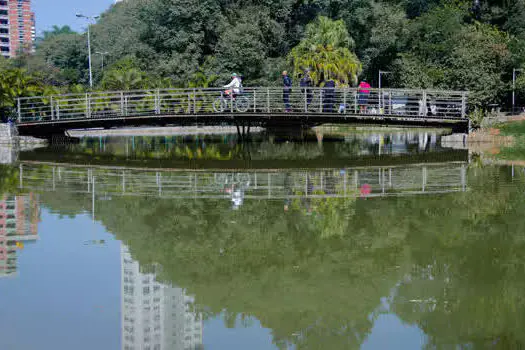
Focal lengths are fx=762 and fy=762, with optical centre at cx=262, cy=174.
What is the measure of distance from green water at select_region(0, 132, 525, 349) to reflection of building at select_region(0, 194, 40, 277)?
56 millimetres

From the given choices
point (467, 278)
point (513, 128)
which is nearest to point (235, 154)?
point (513, 128)

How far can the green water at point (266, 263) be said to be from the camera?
20.3 feet

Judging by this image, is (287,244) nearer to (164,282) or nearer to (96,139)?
(164,282)

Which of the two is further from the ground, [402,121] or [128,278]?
[402,121]

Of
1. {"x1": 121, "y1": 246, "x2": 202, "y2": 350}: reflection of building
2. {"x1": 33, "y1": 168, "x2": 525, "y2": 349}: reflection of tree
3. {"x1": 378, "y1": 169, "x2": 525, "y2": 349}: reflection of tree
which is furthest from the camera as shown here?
{"x1": 33, "y1": 168, "x2": 525, "y2": 349}: reflection of tree

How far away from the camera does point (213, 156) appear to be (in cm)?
2298

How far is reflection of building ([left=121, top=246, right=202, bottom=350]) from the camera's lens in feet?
19.7

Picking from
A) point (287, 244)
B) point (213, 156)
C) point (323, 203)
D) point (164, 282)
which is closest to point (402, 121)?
point (213, 156)

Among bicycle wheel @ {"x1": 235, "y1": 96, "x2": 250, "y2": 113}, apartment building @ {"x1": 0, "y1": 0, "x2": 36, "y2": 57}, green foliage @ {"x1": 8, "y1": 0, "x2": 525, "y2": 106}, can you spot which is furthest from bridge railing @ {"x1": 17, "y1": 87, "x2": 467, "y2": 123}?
apartment building @ {"x1": 0, "y1": 0, "x2": 36, "y2": 57}

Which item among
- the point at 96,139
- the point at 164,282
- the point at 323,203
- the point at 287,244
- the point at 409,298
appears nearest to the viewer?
the point at 409,298

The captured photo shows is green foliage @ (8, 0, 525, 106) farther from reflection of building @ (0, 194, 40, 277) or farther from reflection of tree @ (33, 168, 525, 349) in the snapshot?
reflection of tree @ (33, 168, 525, 349)

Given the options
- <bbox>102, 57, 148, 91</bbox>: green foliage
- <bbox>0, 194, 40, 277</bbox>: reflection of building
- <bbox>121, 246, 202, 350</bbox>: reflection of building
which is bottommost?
<bbox>121, 246, 202, 350</bbox>: reflection of building

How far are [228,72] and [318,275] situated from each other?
35.3 m

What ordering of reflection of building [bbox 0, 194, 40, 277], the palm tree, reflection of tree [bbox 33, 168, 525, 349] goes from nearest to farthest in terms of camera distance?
reflection of tree [bbox 33, 168, 525, 349], reflection of building [bbox 0, 194, 40, 277], the palm tree
